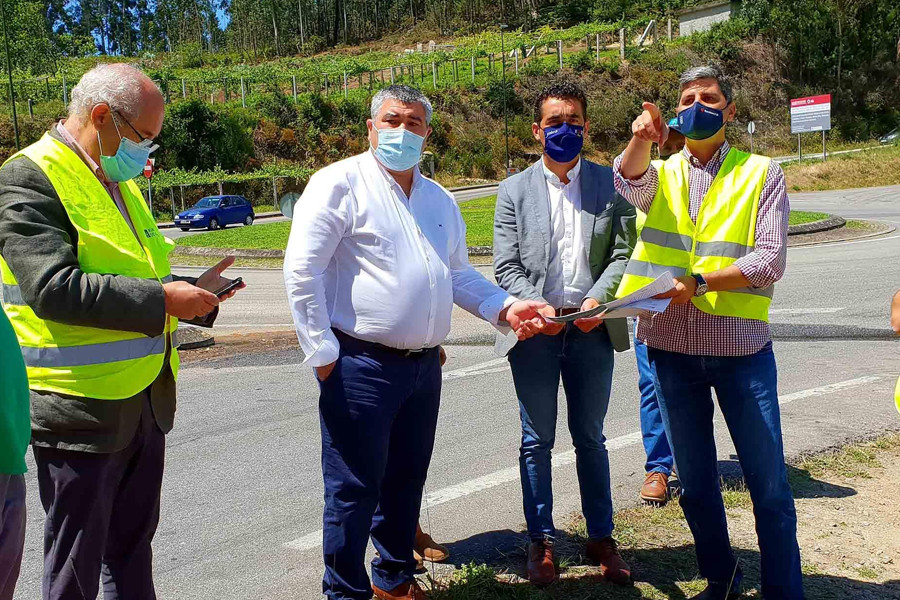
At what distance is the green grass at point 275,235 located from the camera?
21172 mm

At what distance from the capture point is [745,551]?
4312mm

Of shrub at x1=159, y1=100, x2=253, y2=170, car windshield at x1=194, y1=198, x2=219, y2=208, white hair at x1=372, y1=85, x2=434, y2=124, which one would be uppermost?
shrub at x1=159, y1=100, x2=253, y2=170

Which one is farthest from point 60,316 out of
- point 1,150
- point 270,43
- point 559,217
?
point 270,43

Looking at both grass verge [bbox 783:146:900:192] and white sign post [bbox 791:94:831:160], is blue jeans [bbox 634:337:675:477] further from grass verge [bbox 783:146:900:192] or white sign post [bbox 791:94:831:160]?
white sign post [bbox 791:94:831:160]

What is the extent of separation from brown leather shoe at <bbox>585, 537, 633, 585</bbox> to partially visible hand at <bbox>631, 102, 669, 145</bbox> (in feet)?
6.30

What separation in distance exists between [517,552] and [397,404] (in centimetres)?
132

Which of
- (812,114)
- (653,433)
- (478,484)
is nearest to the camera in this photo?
(653,433)

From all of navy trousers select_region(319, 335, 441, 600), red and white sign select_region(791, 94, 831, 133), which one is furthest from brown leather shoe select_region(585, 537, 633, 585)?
red and white sign select_region(791, 94, 831, 133)

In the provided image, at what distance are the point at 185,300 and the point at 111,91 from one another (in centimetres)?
76

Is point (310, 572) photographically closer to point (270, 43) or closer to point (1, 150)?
point (1, 150)

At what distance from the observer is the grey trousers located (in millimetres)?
2338

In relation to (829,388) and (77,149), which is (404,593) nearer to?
(77,149)

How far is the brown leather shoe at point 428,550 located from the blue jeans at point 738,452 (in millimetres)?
1252

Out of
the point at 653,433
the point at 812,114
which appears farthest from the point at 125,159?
the point at 812,114
